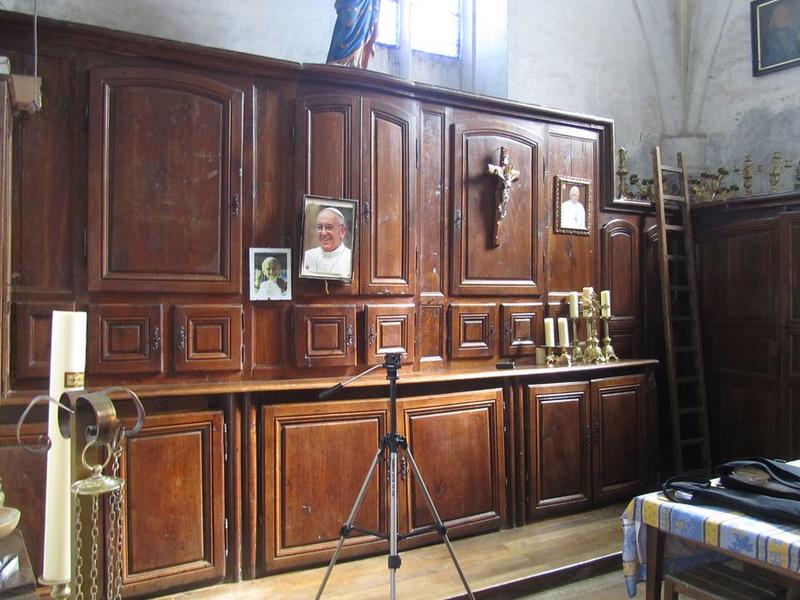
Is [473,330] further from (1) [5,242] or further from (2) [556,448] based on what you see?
(1) [5,242]

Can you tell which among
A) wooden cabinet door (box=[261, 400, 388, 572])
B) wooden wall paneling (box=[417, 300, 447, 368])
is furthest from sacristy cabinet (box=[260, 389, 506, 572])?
wooden wall paneling (box=[417, 300, 447, 368])

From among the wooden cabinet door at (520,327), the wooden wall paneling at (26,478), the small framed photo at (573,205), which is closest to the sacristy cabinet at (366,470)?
the wooden cabinet door at (520,327)

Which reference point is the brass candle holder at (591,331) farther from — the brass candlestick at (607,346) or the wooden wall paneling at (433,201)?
the wooden wall paneling at (433,201)

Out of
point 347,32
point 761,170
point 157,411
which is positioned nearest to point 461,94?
point 347,32

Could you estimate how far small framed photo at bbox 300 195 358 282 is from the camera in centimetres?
346

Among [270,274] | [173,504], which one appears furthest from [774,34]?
[173,504]

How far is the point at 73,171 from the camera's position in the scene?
304 centimetres

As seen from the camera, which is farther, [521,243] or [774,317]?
[774,317]

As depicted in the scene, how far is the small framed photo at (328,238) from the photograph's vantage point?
136 inches

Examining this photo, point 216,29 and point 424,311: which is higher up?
point 216,29

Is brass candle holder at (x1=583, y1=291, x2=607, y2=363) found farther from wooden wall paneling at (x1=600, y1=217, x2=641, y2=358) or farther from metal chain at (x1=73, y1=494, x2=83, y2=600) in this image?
metal chain at (x1=73, y1=494, x2=83, y2=600)

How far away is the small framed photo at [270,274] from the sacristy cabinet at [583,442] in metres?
1.62

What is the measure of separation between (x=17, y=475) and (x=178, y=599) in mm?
908

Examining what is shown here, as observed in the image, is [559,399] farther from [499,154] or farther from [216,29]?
[216,29]
